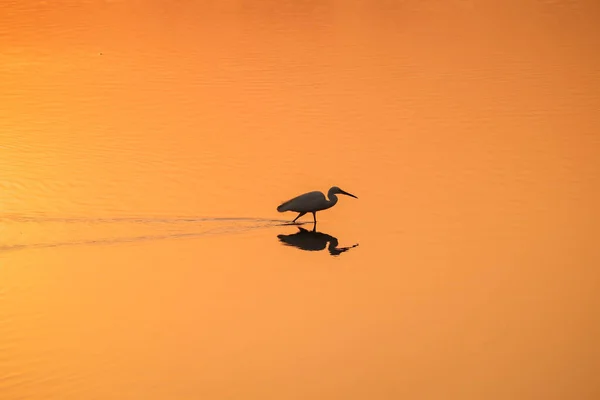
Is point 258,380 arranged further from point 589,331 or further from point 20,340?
point 589,331

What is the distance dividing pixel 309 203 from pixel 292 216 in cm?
43

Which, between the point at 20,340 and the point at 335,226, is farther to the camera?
the point at 335,226

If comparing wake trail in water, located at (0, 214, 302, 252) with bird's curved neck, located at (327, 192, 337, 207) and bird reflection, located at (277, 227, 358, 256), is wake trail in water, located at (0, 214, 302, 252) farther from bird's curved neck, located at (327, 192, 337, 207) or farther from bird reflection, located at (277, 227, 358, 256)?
bird's curved neck, located at (327, 192, 337, 207)

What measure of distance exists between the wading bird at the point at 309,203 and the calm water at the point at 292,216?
205 millimetres

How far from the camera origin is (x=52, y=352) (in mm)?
8117

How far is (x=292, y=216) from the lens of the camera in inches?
444

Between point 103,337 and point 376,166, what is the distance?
4.69 metres

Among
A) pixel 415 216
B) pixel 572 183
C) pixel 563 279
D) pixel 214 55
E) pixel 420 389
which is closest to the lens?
pixel 420 389

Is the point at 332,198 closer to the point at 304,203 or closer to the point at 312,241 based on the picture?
the point at 304,203

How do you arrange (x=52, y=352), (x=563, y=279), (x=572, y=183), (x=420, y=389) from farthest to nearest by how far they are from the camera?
1. (x=572, y=183)
2. (x=563, y=279)
3. (x=52, y=352)
4. (x=420, y=389)

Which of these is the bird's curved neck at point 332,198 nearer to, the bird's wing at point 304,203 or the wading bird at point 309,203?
the wading bird at point 309,203

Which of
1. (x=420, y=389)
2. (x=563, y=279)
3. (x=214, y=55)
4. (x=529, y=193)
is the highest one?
(x=214, y=55)

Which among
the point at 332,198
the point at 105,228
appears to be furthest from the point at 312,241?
the point at 105,228

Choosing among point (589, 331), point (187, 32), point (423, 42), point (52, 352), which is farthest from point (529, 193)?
point (187, 32)
